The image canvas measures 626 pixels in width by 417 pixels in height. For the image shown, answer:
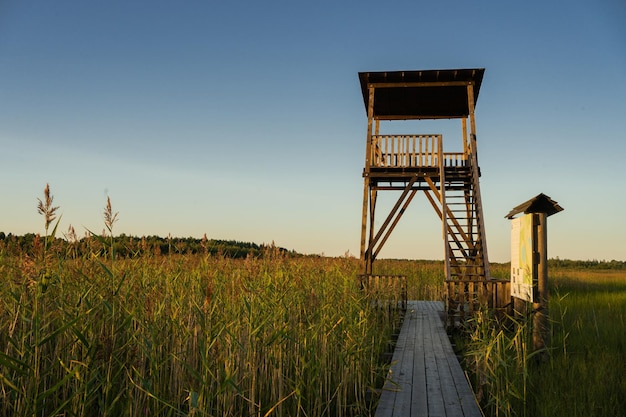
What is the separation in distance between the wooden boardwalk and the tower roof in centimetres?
771

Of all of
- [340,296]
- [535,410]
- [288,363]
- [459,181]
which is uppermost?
[459,181]

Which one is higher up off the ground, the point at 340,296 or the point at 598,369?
the point at 340,296

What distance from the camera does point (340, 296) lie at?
8.14m

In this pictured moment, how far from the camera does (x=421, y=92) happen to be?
1501 cm

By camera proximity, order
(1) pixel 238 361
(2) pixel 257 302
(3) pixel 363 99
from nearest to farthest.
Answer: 1. (1) pixel 238 361
2. (2) pixel 257 302
3. (3) pixel 363 99

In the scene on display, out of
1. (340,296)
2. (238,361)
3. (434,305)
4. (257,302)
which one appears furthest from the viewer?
(434,305)

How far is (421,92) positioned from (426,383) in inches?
429

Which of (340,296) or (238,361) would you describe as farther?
(340,296)

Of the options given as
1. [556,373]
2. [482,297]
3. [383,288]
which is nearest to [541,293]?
[556,373]

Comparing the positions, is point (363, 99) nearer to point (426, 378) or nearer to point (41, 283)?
point (426, 378)

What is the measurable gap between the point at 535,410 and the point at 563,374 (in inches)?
42.4

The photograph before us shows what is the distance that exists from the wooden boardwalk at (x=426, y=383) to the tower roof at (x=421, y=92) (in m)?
7.71

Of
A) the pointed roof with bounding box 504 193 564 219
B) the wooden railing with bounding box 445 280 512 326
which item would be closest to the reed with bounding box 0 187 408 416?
the pointed roof with bounding box 504 193 564 219

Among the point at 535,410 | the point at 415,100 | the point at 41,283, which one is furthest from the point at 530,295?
the point at 415,100
